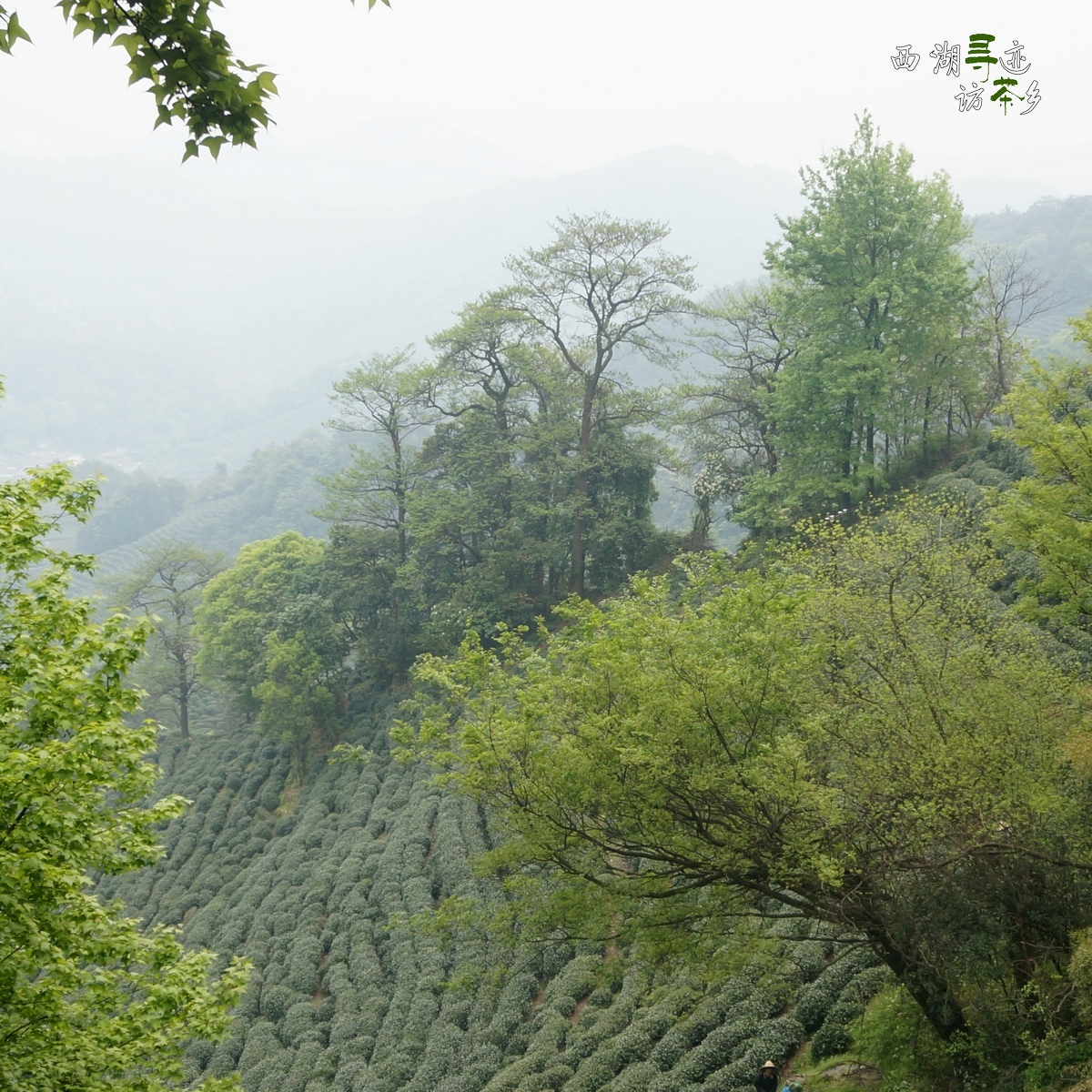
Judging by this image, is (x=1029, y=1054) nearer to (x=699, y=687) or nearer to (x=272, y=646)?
(x=699, y=687)

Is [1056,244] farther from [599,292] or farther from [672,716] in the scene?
[672,716]

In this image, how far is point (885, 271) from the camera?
979 inches

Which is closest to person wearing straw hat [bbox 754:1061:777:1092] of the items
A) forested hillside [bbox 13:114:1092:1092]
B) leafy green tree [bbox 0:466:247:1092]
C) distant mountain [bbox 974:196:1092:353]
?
forested hillside [bbox 13:114:1092:1092]

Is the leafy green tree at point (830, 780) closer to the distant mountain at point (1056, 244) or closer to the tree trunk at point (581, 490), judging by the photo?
the tree trunk at point (581, 490)

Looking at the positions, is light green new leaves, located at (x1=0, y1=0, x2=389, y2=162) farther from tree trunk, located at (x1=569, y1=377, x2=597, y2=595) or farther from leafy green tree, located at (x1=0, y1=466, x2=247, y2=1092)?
Result: tree trunk, located at (x1=569, y1=377, x2=597, y2=595)

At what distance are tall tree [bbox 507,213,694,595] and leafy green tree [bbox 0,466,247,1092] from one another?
989 inches

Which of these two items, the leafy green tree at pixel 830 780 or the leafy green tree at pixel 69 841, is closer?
the leafy green tree at pixel 69 841

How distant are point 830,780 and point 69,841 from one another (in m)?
8.25

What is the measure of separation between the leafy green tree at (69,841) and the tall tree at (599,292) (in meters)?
25.1

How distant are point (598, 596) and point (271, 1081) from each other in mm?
21374

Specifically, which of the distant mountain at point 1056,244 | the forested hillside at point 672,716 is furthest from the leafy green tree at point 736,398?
the distant mountain at point 1056,244

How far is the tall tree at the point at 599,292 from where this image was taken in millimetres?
31516

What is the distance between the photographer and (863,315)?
25.9 m

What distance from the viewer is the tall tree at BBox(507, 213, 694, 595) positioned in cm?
3152
